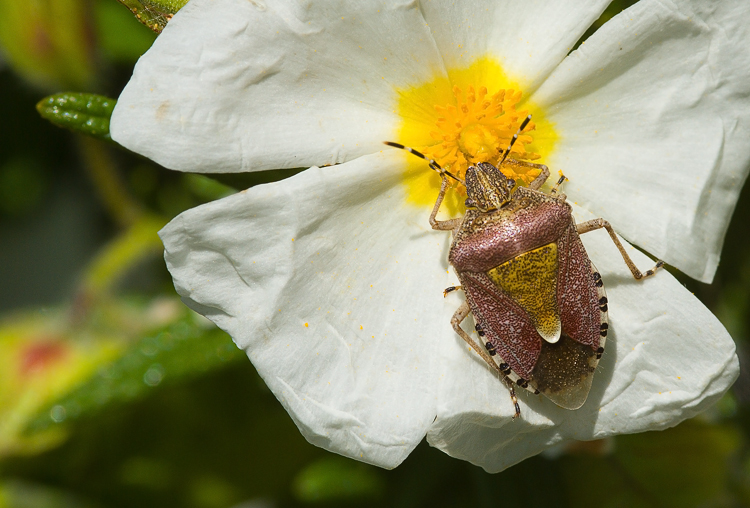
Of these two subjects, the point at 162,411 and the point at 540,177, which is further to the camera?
the point at 162,411

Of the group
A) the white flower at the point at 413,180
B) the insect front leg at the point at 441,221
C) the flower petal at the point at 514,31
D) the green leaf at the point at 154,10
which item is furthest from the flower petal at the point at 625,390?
the green leaf at the point at 154,10

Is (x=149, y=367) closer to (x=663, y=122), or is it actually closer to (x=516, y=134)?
(x=516, y=134)

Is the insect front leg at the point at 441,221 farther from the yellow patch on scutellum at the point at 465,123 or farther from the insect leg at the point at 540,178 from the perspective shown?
the insect leg at the point at 540,178

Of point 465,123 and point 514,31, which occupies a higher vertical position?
point 514,31

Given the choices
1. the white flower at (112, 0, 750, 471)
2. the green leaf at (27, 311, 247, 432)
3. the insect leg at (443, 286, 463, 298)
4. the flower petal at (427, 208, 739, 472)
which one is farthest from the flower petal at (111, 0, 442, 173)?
the green leaf at (27, 311, 247, 432)

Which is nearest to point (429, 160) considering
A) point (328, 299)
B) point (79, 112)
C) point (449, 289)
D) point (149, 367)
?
point (449, 289)
